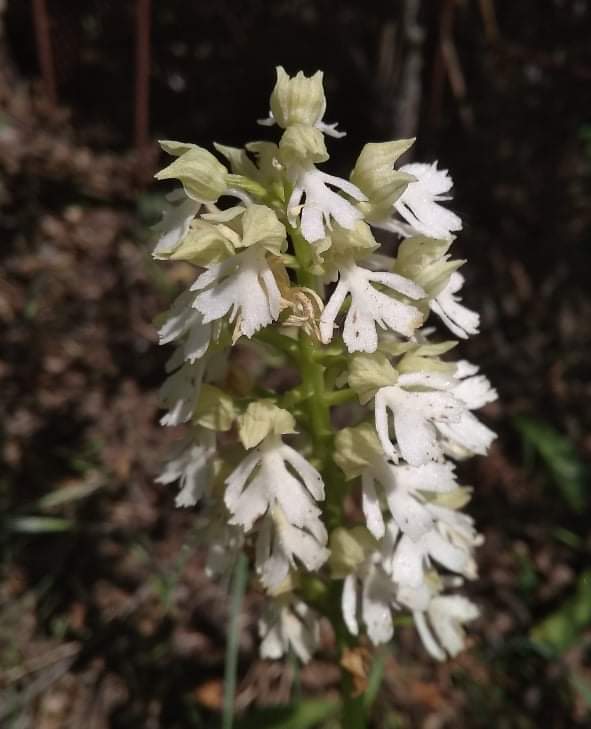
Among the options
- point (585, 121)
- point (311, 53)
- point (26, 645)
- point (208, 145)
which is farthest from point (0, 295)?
point (585, 121)

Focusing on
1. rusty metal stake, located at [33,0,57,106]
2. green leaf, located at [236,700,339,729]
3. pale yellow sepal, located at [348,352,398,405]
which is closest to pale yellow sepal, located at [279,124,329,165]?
pale yellow sepal, located at [348,352,398,405]

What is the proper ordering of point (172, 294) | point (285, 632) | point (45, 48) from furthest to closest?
point (172, 294), point (45, 48), point (285, 632)

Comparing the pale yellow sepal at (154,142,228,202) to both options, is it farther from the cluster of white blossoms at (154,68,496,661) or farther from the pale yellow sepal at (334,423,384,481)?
the pale yellow sepal at (334,423,384,481)

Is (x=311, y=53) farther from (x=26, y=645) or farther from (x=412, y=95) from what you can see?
(x=26, y=645)

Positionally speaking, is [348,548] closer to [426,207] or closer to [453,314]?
[453,314]

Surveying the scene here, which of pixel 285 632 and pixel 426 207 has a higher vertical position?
pixel 426 207

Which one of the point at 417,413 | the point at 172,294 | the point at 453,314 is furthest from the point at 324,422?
the point at 172,294
